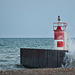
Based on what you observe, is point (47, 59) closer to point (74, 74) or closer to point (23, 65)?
point (23, 65)

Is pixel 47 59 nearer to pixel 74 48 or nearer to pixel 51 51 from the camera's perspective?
pixel 51 51

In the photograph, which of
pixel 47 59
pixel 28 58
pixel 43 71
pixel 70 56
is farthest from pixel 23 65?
pixel 43 71

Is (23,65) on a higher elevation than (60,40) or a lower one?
lower

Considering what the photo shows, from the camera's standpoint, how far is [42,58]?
32.6 feet

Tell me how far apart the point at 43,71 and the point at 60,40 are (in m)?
3.88

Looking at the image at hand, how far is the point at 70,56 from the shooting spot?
31.7ft

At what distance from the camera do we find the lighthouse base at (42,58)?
9523 mm

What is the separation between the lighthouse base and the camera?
9.52 meters

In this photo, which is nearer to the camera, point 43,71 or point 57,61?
point 43,71

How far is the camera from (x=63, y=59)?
31.1 ft

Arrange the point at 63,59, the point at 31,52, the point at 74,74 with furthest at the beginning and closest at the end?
the point at 31,52
the point at 63,59
the point at 74,74

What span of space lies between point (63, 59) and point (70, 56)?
32cm

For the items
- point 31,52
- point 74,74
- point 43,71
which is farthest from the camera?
point 31,52

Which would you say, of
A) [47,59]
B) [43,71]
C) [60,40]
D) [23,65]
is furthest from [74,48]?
[43,71]
